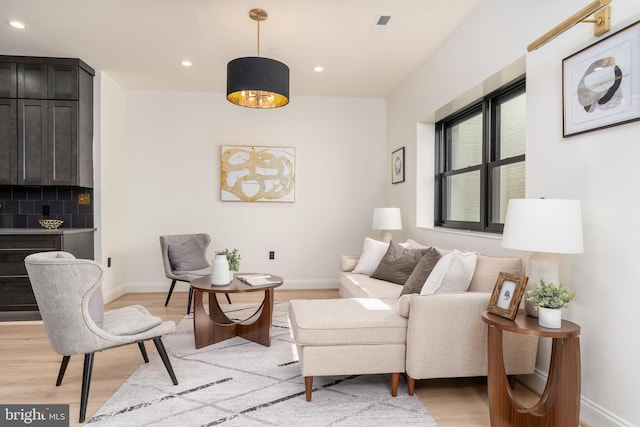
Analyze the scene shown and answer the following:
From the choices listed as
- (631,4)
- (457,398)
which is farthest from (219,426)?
(631,4)

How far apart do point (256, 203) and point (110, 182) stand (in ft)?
6.02

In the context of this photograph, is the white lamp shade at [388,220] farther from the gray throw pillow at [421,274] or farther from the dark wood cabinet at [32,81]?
the dark wood cabinet at [32,81]

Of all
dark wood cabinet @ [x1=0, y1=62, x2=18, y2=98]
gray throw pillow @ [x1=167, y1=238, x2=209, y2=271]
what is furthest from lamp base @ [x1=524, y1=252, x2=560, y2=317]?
dark wood cabinet @ [x1=0, y1=62, x2=18, y2=98]

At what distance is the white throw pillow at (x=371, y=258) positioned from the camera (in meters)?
4.13

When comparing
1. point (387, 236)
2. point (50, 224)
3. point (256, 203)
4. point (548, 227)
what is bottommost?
point (387, 236)

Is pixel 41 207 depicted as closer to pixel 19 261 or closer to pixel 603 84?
pixel 19 261

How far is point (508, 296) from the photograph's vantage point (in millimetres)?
1998

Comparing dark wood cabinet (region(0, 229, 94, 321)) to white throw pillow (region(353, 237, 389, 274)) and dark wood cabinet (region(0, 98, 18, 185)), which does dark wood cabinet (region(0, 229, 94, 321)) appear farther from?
white throw pillow (region(353, 237, 389, 274))

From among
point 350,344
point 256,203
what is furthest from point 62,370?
point 256,203

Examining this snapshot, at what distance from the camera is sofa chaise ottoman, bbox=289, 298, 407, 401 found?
2297 mm

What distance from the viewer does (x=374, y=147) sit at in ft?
18.8

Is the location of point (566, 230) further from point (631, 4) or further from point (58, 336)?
point (58, 336)

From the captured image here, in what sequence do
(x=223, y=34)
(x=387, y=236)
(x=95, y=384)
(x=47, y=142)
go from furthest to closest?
(x=387, y=236) → (x=47, y=142) → (x=223, y=34) → (x=95, y=384)

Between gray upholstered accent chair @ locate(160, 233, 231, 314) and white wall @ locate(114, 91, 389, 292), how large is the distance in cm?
64
